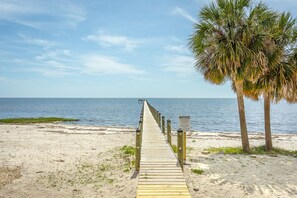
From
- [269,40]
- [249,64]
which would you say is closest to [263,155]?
[249,64]

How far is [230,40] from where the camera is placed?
45.1ft

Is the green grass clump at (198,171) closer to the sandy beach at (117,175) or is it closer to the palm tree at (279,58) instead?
the sandy beach at (117,175)

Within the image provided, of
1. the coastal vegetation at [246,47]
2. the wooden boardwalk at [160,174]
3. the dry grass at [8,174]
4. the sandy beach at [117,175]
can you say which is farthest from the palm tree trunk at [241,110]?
the dry grass at [8,174]

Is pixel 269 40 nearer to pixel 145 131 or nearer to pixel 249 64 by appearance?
pixel 249 64

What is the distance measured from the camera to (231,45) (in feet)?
44.6

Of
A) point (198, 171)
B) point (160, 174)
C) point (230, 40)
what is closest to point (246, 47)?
point (230, 40)

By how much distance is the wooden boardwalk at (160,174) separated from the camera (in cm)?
739

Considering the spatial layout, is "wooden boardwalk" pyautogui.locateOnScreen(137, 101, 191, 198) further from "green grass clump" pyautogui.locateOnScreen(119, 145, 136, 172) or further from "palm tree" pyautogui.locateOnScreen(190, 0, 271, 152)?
"palm tree" pyautogui.locateOnScreen(190, 0, 271, 152)

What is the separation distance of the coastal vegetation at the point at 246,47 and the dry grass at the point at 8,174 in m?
10.1

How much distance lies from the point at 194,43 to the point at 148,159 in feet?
23.7

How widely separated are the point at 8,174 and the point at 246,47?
1218 cm

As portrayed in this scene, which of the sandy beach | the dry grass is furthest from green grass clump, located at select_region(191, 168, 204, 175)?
the dry grass

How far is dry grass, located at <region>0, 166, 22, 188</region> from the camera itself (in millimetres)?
10398

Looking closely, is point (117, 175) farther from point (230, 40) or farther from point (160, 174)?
point (230, 40)
